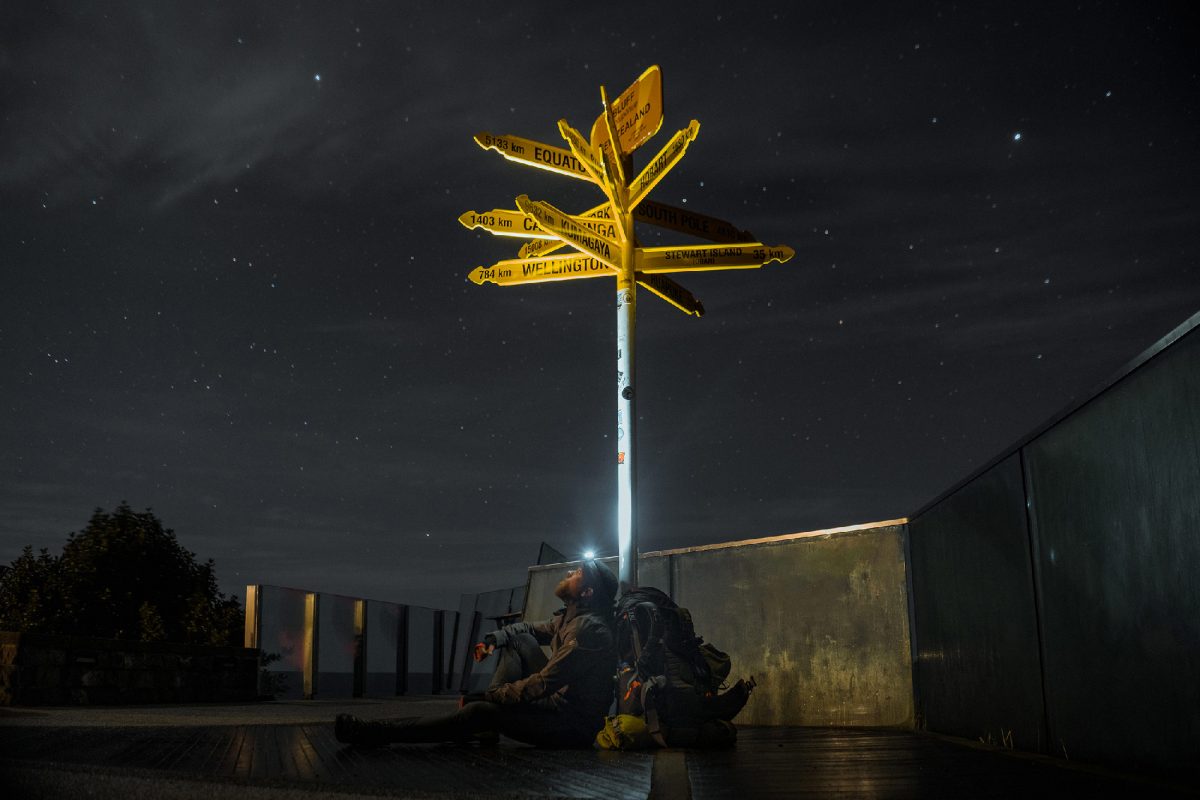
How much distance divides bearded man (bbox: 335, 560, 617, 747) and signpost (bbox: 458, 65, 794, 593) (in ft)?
12.6

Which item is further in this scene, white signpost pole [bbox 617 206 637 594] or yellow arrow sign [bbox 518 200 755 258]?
yellow arrow sign [bbox 518 200 755 258]

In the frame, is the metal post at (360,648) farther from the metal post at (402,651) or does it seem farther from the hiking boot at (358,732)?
the hiking boot at (358,732)

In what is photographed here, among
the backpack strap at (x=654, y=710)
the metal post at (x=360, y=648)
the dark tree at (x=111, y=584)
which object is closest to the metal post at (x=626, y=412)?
the backpack strap at (x=654, y=710)

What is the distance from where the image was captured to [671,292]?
11.9 meters

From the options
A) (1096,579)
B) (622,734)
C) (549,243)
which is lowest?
(622,734)

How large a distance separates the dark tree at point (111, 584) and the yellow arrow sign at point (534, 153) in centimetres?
1655

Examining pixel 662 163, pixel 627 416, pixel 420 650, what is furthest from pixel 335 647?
pixel 662 163

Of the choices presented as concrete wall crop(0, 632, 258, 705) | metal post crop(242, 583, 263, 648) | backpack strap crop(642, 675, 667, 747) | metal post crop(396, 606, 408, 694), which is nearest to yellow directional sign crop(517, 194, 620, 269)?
backpack strap crop(642, 675, 667, 747)

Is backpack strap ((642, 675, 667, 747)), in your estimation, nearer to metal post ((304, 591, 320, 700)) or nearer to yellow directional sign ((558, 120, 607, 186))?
yellow directional sign ((558, 120, 607, 186))

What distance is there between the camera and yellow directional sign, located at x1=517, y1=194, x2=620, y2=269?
32.6ft

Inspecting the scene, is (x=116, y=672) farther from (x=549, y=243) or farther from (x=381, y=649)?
(x=549, y=243)

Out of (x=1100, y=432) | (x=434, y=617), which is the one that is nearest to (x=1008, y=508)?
(x=1100, y=432)

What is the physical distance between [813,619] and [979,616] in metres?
2.97

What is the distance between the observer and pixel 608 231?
37.4ft
